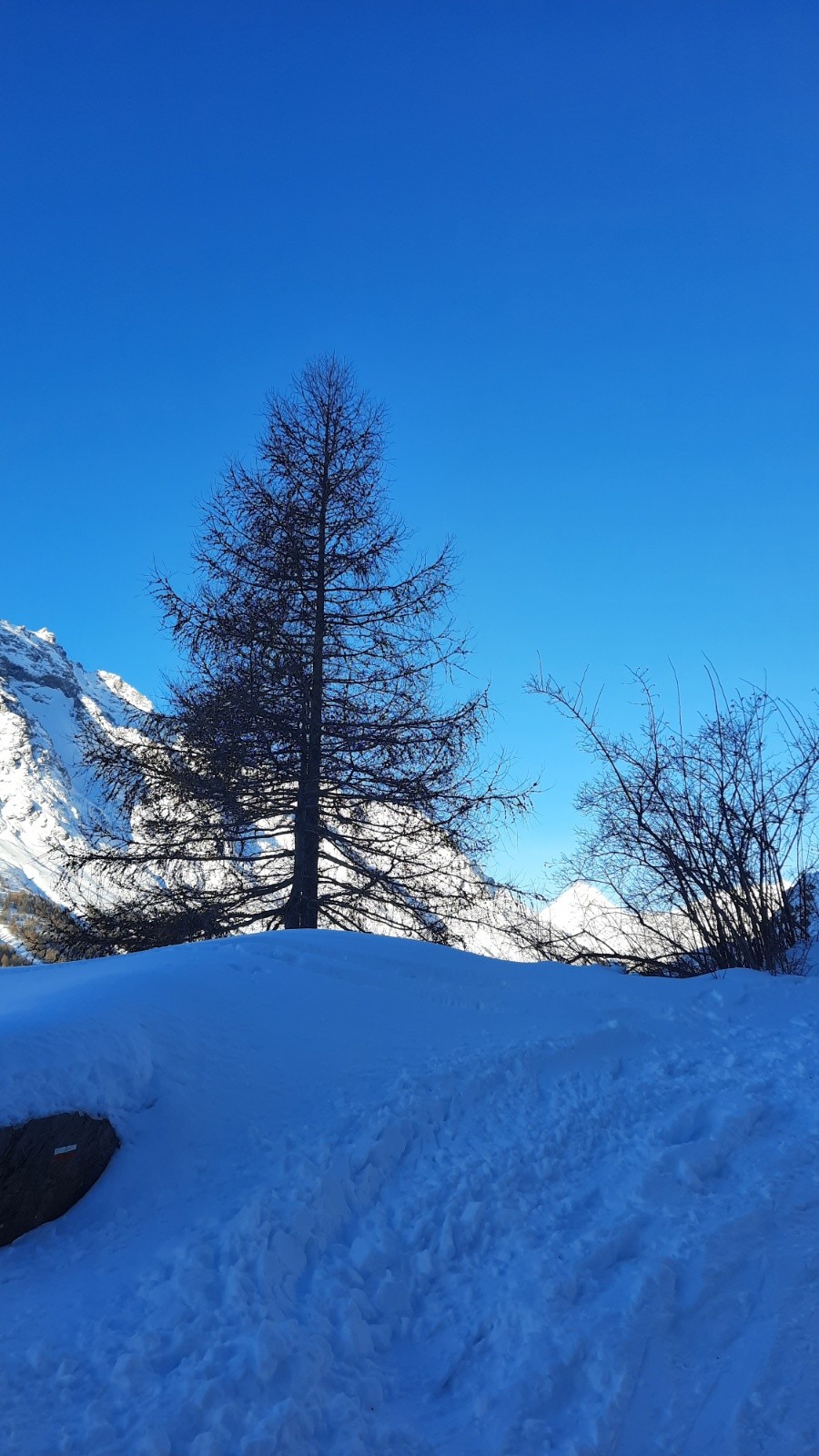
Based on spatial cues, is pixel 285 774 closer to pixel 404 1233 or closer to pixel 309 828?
pixel 309 828

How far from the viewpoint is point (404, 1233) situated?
294 cm

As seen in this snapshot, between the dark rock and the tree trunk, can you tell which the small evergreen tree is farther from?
the dark rock

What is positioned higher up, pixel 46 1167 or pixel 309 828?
pixel 309 828

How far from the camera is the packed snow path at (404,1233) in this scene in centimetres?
217

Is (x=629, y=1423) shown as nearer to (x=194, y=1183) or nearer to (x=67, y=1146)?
(x=194, y=1183)

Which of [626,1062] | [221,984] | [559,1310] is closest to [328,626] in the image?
[221,984]

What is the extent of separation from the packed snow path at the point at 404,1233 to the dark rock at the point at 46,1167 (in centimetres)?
7

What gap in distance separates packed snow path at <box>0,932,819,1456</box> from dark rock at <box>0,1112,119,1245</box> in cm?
7

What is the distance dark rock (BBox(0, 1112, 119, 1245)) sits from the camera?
9.52ft

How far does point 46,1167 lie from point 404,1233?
134 cm

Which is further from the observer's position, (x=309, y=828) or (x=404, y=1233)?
(x=309, y=828)

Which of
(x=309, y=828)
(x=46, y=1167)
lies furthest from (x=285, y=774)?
(x=46, y=1167)

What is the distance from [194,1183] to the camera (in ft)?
10.4

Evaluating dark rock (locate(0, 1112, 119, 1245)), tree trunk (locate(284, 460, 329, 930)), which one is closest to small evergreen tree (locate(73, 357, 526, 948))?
tree trunk (locate(284, 460, 329, 930))
